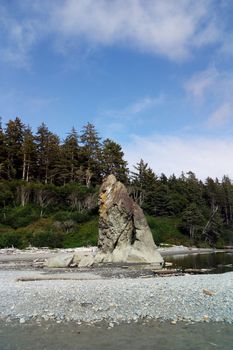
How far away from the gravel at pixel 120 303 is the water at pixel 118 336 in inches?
23.6

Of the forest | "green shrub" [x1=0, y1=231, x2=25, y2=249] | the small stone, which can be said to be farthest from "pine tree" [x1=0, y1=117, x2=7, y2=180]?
the small stone

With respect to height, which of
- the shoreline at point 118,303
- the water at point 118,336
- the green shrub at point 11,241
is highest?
the green shrub at point 11,241

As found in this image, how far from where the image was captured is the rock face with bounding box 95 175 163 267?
106 feet

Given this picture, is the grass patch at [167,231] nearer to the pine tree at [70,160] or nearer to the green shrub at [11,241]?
the pine tree at [70,160]

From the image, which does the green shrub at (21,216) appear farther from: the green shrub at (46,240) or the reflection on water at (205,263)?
the reflection on water at (205,263)

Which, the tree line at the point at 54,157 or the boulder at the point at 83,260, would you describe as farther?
the tree line at the point at 54,157

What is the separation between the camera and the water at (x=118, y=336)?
30.4ft

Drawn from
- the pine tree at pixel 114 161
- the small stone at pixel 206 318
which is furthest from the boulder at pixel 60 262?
the pine tree at pixel 114 161

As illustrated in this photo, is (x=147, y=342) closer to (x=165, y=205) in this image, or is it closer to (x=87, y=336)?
(x=87, y=336)

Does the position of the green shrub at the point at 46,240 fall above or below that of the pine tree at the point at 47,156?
below

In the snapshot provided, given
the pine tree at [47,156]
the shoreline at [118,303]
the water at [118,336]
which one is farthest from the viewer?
the pine tree at [47,156]

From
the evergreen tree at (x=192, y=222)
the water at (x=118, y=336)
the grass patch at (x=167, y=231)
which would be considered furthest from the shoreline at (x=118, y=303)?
the evergreen tree at (x=192, y=222)

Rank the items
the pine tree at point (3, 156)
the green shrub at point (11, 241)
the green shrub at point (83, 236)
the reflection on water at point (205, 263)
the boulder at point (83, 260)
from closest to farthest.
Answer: the boulder at point (83, 260) < the reflection on water at point (205, 263) < the green shrub at point (11, 241) < the green shrub at point (83, 236) < the pine tree at point (3, 156)

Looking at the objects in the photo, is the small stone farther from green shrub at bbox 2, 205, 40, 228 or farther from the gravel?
green shrub at bbox 2, 205, 40, 228
